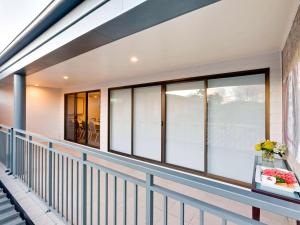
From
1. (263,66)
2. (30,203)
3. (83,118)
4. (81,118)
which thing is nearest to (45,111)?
(81,118)

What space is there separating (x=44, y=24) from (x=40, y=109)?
18.2 feet

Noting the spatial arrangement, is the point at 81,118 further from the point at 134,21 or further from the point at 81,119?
the point at 134,21

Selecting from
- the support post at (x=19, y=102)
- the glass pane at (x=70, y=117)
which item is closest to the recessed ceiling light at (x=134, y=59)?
the support post at (x=19, y=102)

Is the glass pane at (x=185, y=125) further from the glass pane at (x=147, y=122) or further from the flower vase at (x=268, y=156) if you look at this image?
the flower vase at (x=268, y=156)

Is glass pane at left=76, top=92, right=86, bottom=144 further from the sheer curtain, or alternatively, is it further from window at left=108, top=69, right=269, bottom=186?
the sheer curtain

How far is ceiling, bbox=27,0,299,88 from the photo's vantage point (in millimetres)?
1633

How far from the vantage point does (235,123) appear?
3.22 m

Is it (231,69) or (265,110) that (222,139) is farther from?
(231,69)

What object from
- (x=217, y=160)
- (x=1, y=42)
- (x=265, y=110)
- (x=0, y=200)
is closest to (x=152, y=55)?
(x=265, y=110)

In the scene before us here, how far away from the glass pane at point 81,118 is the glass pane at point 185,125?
3489 mm

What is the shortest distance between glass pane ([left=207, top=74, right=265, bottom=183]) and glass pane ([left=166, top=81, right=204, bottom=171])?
212mm

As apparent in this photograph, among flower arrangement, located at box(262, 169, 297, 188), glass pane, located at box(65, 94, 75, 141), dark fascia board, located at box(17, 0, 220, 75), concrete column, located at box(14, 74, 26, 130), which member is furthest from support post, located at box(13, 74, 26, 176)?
flower arrangement, located at box(262, 169, 297, 188)

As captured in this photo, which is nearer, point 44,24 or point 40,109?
point 44,24

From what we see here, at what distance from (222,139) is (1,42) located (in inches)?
166
